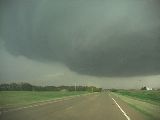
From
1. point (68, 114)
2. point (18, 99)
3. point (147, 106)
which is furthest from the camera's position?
point (18, 99)

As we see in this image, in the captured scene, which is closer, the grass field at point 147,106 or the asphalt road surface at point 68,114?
the asphalt road surface at point 68,114

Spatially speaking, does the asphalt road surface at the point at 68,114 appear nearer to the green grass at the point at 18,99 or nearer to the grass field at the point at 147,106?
the grass field at the point at 147,106

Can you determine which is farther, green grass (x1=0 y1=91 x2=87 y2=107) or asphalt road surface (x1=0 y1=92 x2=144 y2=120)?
green grass (x1=0 y1=91 x2=87 y2=107)

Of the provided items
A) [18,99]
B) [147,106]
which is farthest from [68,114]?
[18,99]

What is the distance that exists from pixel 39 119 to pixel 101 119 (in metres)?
4.58

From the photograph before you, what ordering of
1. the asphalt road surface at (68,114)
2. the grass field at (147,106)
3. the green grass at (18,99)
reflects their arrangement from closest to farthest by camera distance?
1. the asphalt road surface at (68,114)
2. the grass field at (147,106)
3. the green grass at (18,99)

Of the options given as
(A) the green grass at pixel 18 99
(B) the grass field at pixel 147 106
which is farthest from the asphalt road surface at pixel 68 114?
(A) the green grass at pixel 18 99

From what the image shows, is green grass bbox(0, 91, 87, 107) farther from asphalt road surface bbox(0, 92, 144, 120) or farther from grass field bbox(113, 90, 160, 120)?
grass field bbox(113, 90, 160, 120)

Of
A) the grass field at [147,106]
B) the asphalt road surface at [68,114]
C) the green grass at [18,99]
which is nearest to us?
the asphalt road surface at [68,114]

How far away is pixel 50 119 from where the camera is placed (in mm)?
19156

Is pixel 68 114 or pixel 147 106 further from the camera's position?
pixel 147 106

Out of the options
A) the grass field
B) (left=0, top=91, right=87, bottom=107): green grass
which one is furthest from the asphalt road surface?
(left=0, top=91, right=87, bottom=107): green grass

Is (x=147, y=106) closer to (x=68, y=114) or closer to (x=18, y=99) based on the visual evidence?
(x=18, y=99)

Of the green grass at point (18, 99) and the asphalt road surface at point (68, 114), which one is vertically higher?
the green grass at point (18, 99)
